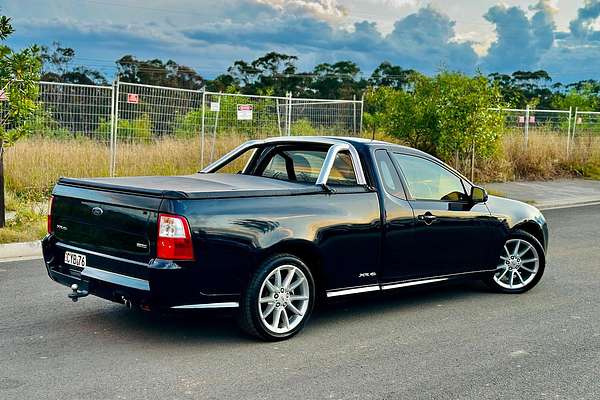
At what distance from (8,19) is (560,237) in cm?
880

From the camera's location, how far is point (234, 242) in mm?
5660

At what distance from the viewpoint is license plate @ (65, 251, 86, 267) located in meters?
6.03

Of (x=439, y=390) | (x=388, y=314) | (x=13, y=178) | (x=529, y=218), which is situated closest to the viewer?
(x=439, y=390)

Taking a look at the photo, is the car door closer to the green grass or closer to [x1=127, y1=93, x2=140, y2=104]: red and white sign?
the green grass

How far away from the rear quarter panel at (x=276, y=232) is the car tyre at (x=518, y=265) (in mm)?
1900

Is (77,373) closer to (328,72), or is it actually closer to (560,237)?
(560,237)

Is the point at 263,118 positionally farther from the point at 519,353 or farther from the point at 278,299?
the point at 519,353

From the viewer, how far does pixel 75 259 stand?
240 inches

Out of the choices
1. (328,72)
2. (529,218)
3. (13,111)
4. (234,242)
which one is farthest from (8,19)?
(328,72)

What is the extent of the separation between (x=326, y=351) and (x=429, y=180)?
2220 mm

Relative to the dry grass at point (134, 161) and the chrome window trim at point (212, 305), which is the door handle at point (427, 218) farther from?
the dry grass at point (134, 161)

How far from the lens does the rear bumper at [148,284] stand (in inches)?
214

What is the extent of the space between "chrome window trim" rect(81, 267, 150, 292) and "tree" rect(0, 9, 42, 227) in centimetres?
538

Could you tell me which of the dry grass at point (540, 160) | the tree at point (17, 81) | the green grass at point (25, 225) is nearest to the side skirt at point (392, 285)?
the green grass at point (25, 225)
